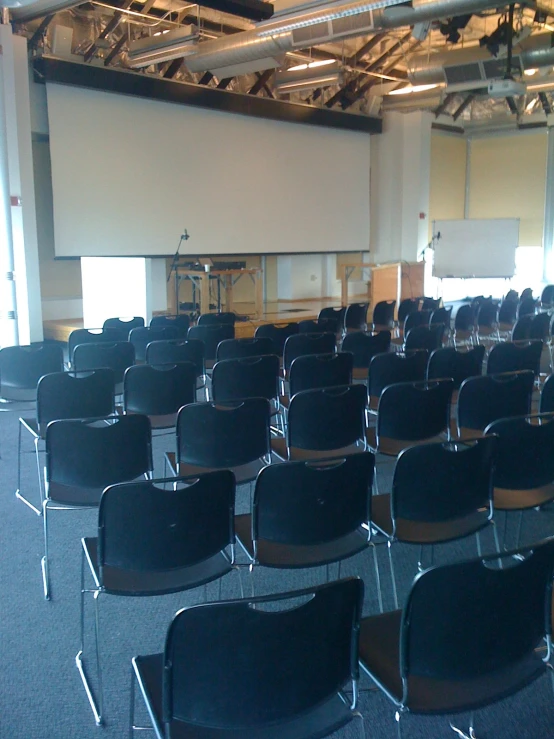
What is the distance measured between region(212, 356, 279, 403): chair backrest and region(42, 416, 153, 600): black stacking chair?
4.77 feet

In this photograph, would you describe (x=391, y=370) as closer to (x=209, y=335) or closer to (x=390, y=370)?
(x=390, y=370)

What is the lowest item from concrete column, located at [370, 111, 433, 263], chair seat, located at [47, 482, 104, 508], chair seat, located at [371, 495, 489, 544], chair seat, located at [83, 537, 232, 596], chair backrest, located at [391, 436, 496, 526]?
chair seat, located at [83, 537, 232, 596]

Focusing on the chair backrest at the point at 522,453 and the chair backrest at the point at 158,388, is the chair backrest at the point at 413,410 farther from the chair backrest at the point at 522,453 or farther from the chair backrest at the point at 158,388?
the chair backrest at the point at 158,388

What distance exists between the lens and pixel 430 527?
2.95m

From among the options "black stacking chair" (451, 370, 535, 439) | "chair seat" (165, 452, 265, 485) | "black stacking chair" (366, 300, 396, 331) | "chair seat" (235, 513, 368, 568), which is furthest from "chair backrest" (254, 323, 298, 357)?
"chair seat" (235, 513, 368, 568)

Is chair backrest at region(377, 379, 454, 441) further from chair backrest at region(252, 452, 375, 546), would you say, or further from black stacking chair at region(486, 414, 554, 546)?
chair backrest at region(252, 452, 375, 546)

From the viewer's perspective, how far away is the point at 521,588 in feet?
6.35

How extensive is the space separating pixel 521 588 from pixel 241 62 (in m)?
9.01

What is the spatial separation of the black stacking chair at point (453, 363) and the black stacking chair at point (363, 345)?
978mm

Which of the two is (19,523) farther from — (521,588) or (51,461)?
(521,588)

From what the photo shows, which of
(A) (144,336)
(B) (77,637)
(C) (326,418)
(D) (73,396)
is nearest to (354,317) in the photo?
(A) (144,336)

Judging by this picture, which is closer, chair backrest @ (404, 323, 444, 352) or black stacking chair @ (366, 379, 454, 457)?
black stacking chair @ (366, 379, 454, 457)

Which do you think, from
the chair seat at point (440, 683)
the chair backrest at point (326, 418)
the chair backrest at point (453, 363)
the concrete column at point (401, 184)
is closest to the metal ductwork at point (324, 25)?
the chair backrest at point (453, 363)

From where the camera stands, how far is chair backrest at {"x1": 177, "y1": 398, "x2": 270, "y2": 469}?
346 cm
